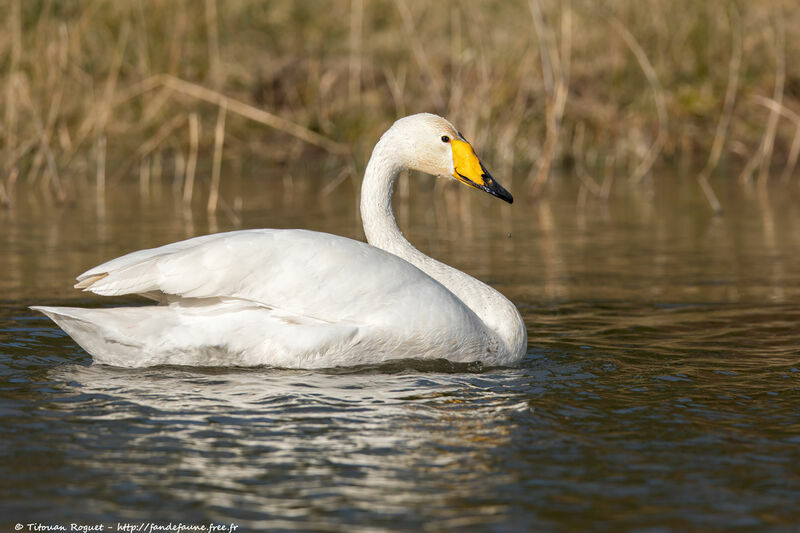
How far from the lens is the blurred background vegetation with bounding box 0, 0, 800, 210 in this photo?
45.6 ft

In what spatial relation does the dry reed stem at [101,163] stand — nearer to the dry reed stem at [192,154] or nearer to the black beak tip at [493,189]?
the dry reed stem at [192,154]

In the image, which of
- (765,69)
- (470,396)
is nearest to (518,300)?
(470,396)

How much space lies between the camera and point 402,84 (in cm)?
1348

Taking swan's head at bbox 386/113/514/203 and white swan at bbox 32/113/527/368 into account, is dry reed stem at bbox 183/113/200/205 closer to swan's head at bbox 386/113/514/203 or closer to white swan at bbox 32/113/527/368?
swan's head at bbox 386/113/514/203

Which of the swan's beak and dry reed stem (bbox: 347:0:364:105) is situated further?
dry reed stem (bbox: 347:0:364:105)

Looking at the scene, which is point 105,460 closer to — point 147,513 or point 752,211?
point 147,513

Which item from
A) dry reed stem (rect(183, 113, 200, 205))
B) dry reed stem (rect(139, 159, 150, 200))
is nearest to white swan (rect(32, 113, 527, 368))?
dry reed stem (rect(183, 113, 200, 205))

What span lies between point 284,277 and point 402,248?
1.15 m

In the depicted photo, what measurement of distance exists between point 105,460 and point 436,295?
2.03 m

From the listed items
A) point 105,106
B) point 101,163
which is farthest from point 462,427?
point 101,163

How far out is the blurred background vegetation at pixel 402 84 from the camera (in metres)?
13.9

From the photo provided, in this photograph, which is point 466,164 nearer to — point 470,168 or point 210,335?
point 470,168

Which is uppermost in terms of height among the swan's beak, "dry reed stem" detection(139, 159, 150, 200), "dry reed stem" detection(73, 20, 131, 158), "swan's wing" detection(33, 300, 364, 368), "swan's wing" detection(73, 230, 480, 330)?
"dry reed stem" detection(73, 20, 131, 158)

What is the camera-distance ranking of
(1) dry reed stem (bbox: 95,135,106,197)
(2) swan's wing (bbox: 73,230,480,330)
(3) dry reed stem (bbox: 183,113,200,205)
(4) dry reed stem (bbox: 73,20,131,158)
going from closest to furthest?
1. (2) swan's wing (bbox: 73,230,480,330)
2. (3) dry reed stem (bbox: 183,113,200,205)
3. (4) dry reed stem (bbox: 73,20,131,158)
4. (1) dry reed stem (bbox: 95,135,106,197)
